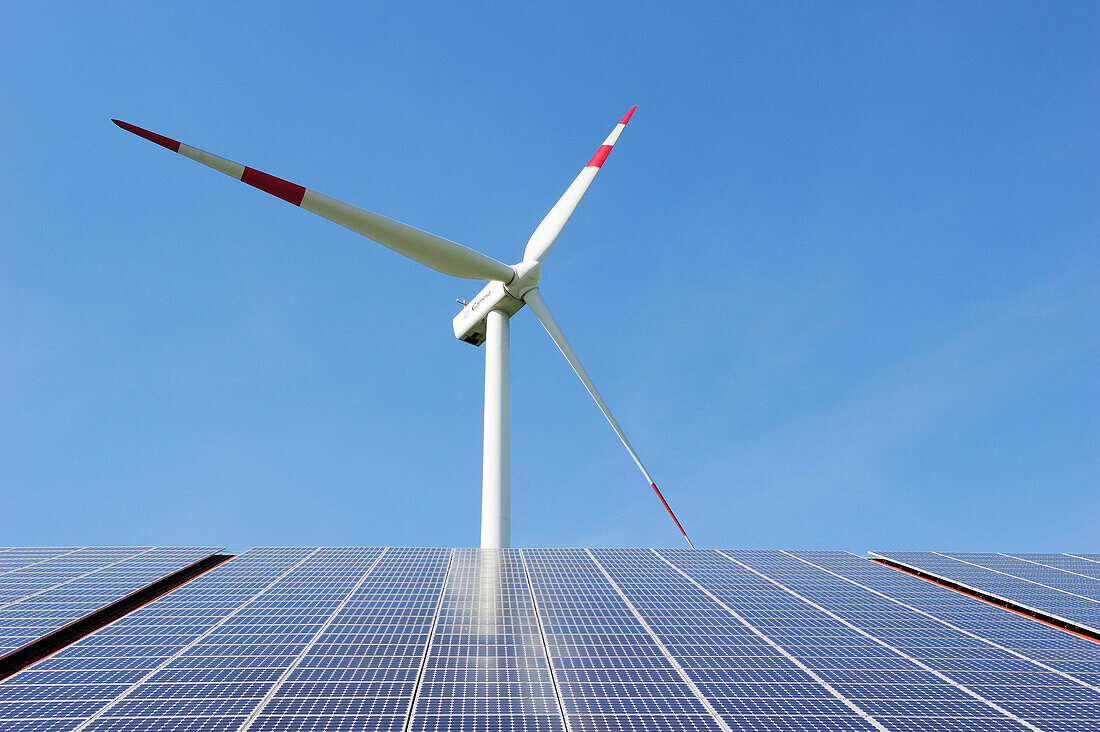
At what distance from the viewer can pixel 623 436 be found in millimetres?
35719

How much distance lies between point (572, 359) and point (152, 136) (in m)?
19.1

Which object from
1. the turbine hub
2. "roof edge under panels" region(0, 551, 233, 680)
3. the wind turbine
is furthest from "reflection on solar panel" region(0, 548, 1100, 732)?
the turbine hub

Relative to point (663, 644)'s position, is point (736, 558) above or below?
above

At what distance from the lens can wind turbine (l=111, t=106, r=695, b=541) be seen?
28281 mm

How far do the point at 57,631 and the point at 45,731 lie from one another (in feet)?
21.7

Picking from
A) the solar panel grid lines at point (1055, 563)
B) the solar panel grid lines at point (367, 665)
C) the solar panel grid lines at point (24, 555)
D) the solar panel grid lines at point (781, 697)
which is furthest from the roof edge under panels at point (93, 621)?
the solar panel grid lines at point (1055, 563)

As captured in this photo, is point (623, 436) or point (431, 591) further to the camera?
point (623, 436)

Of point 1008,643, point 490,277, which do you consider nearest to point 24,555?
point 490,277

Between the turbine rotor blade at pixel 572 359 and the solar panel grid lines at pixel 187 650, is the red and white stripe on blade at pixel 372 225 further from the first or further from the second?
the solar panel grid lines at pixel 187 650

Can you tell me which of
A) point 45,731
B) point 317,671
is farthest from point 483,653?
point 45,731

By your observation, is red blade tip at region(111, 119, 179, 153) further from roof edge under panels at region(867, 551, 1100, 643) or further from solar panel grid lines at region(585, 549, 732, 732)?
roof edge under panels at region(867, 551, 1100, 643)

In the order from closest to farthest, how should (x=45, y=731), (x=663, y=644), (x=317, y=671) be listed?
(x=45, y=731), (x=317, y=671), (x=663, y=644)

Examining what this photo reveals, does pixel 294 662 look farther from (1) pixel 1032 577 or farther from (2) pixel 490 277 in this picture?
(1) pixel 1032 577

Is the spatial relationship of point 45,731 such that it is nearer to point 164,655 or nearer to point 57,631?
point 164,655
